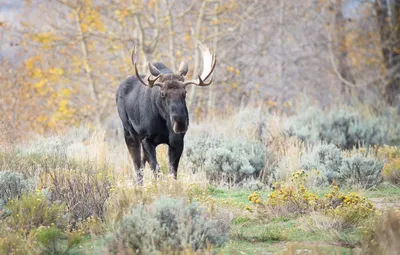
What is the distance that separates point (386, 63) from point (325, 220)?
17.7m

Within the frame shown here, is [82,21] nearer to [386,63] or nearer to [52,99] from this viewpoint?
[52,99]

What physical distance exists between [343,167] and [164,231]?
5.52 meters

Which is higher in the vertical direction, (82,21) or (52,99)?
(82,21)

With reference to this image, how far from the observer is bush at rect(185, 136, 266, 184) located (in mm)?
11539

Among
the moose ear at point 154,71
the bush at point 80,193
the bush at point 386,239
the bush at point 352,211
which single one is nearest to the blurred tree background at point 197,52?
the moose ear at point 154,71

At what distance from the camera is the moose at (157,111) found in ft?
29.2

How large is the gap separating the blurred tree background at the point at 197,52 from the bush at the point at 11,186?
9.91m

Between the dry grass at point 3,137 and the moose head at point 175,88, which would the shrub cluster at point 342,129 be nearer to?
the moose head at point 175,88

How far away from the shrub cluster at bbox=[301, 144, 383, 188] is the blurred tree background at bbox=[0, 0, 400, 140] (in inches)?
291

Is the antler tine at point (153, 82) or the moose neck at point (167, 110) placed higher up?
the antler tine at point (153, 82)

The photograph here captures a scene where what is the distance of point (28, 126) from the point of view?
66.6ft

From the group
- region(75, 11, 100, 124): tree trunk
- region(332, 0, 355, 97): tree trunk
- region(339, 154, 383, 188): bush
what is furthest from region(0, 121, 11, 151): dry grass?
region(332, 0, 355, 97): tree trunk

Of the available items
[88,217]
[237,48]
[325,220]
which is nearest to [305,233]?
[325,220]

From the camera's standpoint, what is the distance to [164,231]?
5906mm
